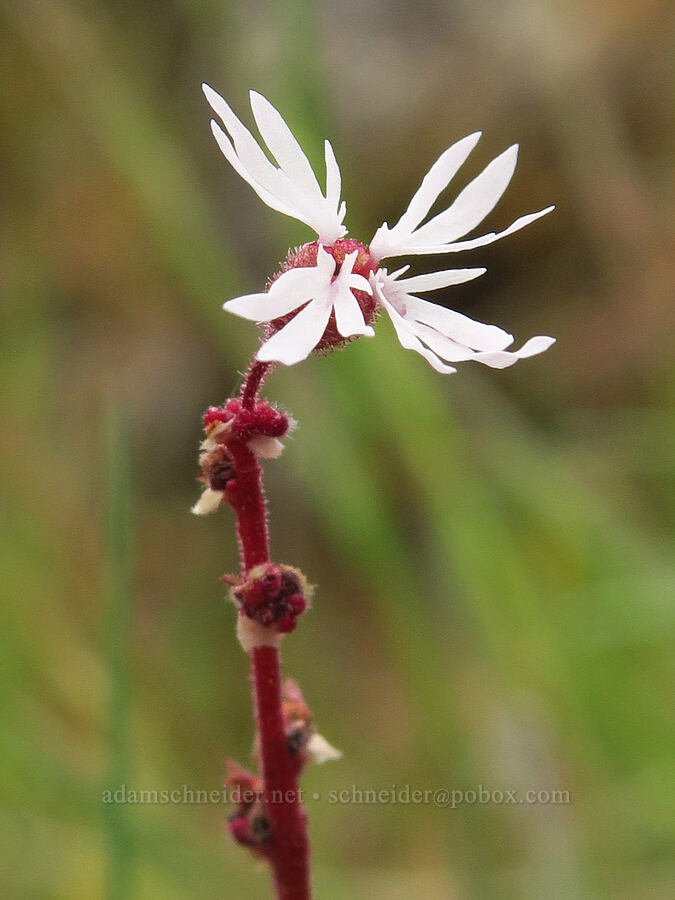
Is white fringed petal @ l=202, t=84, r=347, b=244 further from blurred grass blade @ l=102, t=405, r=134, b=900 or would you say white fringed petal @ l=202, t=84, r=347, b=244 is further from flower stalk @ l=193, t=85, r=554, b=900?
blurred grass blade @ l=102, t=405, r=134, b=900

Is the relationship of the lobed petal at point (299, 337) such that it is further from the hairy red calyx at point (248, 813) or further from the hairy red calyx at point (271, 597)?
the hairy red calyx at point (248, 813)

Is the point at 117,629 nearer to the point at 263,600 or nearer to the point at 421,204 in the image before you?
the point at 263,600

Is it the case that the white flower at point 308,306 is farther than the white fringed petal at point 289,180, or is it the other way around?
the white fringed petal at point 289,180

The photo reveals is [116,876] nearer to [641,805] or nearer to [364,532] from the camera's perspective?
[364,532]

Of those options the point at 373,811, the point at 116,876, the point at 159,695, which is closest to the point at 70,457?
the point at 159,695

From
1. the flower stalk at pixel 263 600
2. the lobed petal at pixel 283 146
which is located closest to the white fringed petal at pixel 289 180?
the lobed petal at pixel 283 146

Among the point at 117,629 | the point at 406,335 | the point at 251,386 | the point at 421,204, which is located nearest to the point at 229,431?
the point at 251,386

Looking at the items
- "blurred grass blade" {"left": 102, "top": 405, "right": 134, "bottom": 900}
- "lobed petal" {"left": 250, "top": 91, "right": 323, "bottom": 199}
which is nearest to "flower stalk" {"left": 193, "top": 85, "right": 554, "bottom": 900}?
"lobed petal" {"left": 250, "top": 91, "right": 323, "bottom": 199}
